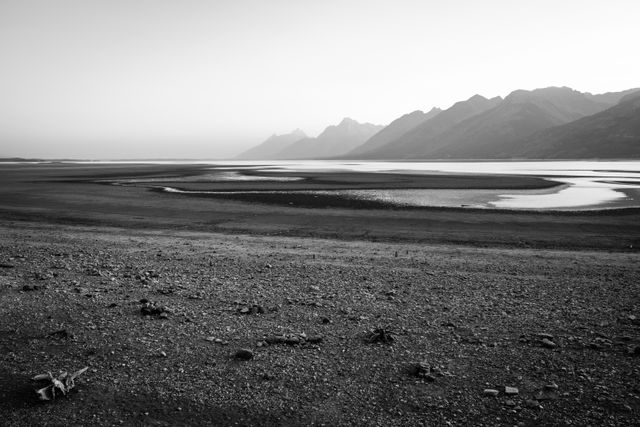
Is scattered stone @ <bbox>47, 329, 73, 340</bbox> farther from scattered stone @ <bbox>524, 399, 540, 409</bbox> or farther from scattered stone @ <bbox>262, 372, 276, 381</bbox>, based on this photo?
scattered stone @ <bbox>524, 399, 540, 409</bbox>

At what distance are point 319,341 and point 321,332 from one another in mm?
622

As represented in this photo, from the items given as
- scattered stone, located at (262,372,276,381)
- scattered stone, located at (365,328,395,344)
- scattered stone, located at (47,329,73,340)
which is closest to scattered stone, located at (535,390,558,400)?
scattered stone, located at (365,328,395,344)

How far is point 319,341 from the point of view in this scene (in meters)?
10.6

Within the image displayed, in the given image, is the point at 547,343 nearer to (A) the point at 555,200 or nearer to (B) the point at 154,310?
(B) the point at 154,310

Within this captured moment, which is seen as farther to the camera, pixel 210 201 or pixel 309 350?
pixel 210 201

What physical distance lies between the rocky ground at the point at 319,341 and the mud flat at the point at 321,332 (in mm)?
47

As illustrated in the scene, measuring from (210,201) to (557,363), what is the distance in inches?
1607

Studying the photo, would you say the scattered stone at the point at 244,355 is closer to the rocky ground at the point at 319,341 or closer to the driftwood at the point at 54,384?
the rocky ground at the point at 319,341

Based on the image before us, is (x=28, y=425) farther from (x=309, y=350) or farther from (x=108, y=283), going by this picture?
(x=108, y=283)

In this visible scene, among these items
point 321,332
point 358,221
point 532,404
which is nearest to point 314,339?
point 321,332

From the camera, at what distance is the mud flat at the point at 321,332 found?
7.79m

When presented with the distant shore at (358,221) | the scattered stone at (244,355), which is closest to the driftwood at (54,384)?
the scattered stone at (244,355)

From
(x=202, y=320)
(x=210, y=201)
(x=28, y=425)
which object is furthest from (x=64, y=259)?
(x=210, y=201)

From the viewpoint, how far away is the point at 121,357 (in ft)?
31.0
